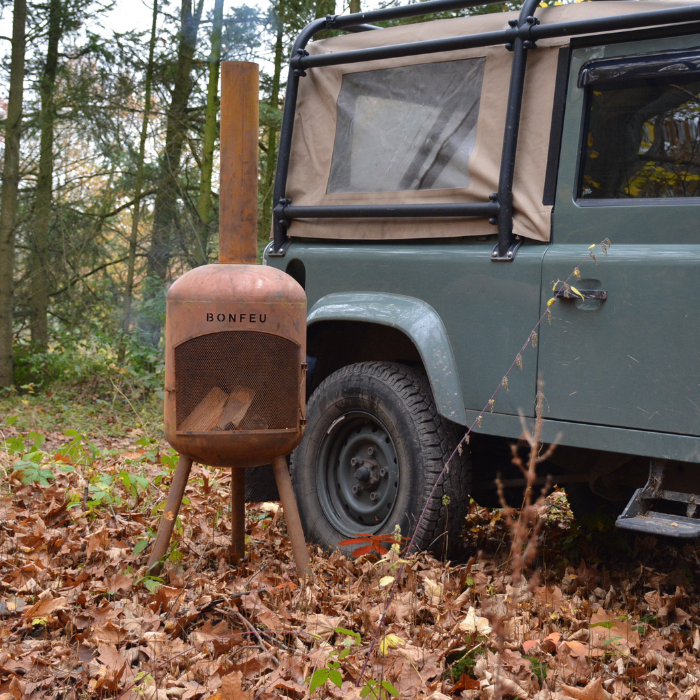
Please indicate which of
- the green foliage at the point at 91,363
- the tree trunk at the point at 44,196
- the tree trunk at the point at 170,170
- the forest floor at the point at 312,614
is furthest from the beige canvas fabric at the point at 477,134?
the tree trunk at the point at 44,196

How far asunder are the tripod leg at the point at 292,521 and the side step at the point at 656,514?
53.1 inches

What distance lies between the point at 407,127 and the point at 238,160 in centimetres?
93

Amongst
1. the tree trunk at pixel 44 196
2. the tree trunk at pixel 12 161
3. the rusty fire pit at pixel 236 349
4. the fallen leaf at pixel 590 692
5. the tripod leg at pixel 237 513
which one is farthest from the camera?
the tree trunk at pixel 44 196

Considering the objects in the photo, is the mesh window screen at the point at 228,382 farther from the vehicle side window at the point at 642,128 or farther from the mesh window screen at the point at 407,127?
the vehicle side window at the point at 642,128

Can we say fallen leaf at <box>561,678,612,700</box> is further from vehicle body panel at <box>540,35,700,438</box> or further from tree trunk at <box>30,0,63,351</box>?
tree trunk at <box>30,0,63,351</box>

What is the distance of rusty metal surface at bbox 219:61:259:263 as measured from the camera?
3658 mm

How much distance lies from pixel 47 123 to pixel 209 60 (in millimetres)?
2709

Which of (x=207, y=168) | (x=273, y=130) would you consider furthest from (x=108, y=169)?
(x=273, y=130)

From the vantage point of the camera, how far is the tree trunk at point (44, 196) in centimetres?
1288

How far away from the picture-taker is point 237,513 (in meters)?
3.93

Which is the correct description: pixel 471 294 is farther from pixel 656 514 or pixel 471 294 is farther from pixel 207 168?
pixel 207 168

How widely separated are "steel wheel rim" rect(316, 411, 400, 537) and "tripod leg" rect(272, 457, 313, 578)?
A: 49cm

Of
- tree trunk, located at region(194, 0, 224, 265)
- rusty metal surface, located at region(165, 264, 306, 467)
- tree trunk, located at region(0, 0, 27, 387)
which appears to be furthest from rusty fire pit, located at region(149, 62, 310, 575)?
tree trunk, located at region(0, 0, 27, 387)

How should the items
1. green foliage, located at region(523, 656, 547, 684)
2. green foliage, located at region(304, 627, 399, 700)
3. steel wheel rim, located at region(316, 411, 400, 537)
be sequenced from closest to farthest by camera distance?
green foliage, located at region(304, 627, 399, 700) → green foliage, located at region(523, 656, 547, 684) → steel wheel rim, located at region(316, 411, 400, 537)
